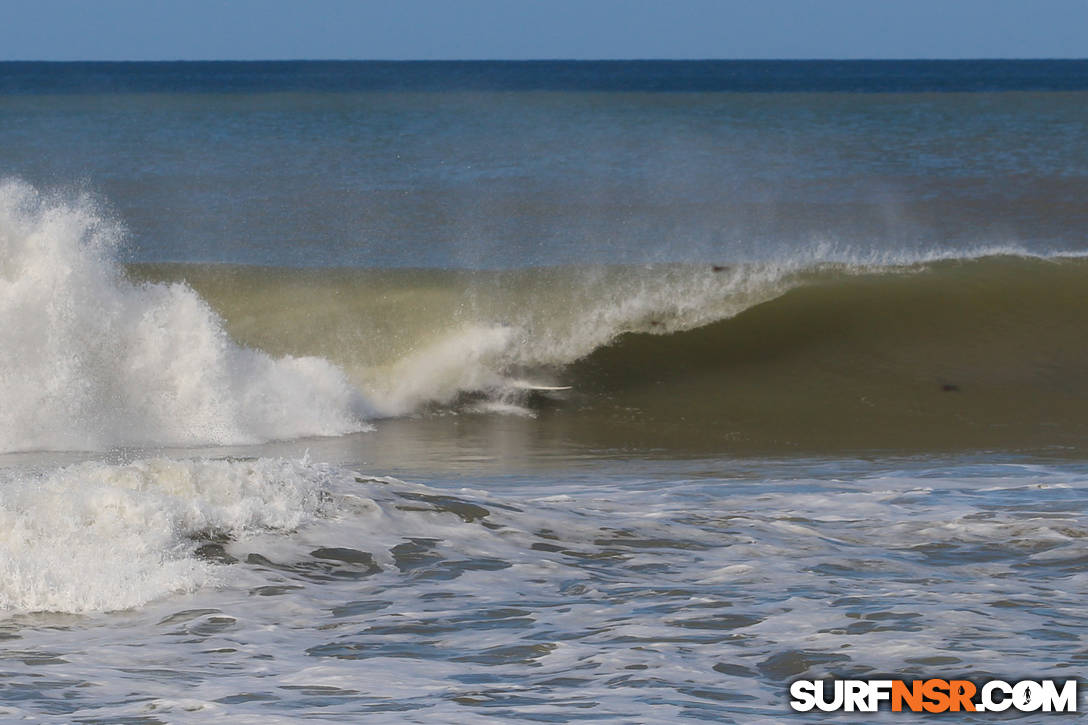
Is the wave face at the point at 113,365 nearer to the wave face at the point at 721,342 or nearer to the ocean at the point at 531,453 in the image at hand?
the ocean at the point at 531,453

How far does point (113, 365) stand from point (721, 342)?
5.42 m

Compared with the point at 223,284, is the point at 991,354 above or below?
below

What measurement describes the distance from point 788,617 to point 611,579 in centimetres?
86

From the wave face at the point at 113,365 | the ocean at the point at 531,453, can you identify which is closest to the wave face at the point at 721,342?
the ocean at the point at 531,453

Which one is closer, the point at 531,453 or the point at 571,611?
the point at 571,611

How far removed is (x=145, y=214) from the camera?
23156 mm

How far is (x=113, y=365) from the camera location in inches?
411

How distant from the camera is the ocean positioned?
4.94 m

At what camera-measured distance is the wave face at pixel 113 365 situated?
992 cm

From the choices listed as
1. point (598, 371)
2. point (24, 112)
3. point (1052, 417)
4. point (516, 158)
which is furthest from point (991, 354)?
point (24, 112)

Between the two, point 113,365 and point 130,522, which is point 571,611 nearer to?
point 130,522

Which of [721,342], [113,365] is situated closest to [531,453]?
[113,365]

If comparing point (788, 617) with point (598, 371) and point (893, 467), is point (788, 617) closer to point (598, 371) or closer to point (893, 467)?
point (893, 467)

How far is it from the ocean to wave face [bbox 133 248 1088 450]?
53 millimetres
